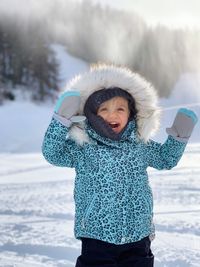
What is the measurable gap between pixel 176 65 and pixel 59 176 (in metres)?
48.3

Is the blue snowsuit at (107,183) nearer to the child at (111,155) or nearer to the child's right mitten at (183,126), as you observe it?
the child at (111,155)

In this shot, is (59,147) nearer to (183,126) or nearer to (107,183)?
(107,183)

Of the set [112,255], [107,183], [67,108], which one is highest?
[67,108]

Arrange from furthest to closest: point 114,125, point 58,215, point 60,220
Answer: point 58,215 < point 60,220 < point 114,125

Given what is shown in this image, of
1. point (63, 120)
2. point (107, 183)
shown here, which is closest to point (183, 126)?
point (107, 183)

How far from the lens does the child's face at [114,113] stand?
90.8 inches

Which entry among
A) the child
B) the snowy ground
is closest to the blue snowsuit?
the child

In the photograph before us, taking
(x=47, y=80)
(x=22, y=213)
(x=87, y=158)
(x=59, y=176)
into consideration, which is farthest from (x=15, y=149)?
(x=47, y=80)

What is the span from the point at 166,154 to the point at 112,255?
1.94 ft

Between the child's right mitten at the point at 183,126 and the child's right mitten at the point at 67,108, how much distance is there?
516mm

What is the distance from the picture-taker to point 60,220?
473cm

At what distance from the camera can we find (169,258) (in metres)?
3.50

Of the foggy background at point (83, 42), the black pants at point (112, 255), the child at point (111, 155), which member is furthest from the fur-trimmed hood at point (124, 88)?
the foggy background at point (83, 42)

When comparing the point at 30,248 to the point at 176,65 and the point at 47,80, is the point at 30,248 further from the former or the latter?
the point at 176,65
